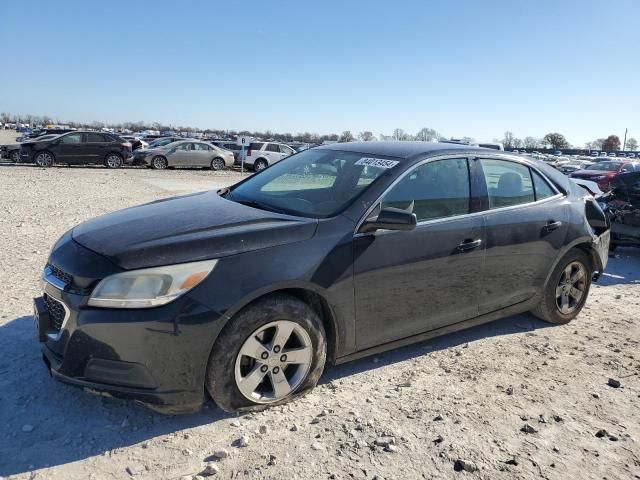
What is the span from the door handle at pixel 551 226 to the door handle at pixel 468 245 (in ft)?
2.96

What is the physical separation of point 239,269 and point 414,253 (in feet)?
4.27

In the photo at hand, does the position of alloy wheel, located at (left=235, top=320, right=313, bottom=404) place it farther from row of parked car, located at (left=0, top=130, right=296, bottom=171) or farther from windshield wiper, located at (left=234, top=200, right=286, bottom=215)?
row of parked car, located at (left=0, top=130, right=296, bottom=171)

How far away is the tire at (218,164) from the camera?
87.4 feet

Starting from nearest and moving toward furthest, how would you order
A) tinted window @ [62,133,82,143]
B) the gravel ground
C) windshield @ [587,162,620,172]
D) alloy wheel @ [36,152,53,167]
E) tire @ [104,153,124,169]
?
the gravel ground
windshield @ [587,162,620,172]
alloy wheel @ [36,152,53,167]
tinted window @ [62,133,82,143]
tire @ [104,153,124,169]

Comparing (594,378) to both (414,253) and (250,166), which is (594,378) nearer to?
(414,253)

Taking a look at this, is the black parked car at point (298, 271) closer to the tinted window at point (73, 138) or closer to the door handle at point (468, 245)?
the door handle at point (468, 245)

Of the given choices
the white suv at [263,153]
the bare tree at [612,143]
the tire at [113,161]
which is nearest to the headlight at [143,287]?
the tire at [113,161]

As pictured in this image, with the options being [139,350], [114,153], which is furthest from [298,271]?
[114,153]

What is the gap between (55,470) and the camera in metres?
2.61

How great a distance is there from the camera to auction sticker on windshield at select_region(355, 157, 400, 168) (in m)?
3.84

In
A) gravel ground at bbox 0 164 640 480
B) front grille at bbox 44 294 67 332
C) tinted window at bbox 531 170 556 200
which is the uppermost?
tinted window at bbox 531 170 556 200

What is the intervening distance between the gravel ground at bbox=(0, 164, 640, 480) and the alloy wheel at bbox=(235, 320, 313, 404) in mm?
148

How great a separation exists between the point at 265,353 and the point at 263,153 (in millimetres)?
25545

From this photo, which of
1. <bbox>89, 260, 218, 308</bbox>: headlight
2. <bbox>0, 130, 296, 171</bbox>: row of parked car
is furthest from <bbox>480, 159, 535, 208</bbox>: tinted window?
<bbox>0, 130, 296, 171</bbox>: row of parked car
